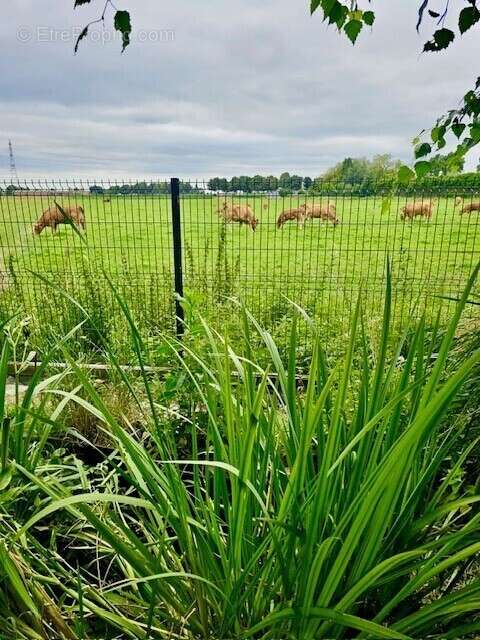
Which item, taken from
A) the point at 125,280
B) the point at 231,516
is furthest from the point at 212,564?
the point at 125,280

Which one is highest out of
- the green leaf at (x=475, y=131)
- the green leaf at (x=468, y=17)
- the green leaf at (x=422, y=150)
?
the green leaf at (x=468, y=17)

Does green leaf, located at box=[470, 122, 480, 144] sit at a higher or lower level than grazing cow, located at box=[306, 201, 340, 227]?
higher

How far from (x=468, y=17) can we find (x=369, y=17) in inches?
10.9

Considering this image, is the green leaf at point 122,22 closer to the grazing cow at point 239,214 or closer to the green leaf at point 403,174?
the green leaf at point 403,174

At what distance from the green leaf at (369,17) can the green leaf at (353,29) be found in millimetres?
23

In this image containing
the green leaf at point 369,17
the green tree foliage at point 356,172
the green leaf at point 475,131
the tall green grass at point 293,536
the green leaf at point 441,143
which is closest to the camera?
the tall green grass at point 293,536

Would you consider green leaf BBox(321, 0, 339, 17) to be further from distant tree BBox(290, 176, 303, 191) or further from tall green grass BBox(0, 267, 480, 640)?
distant tree BBox(290, 176, 303, 191)

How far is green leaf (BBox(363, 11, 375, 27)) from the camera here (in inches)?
51.9

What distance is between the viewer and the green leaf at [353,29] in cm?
134

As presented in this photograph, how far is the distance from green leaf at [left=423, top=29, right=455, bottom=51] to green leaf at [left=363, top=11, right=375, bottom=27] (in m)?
0.18

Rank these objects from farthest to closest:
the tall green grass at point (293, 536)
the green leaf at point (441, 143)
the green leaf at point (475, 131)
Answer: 1. the green leaf at point (441, 143)
2. the green leaf at point (475, 131)
3. the tall green grass at point (293, 536)

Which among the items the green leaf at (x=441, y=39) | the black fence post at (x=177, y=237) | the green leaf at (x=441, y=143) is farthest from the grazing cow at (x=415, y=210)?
the green leaf at (x=441, y=39)

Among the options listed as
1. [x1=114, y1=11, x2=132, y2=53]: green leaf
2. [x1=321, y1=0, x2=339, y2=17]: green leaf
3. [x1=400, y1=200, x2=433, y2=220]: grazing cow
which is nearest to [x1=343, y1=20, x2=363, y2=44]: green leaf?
[x1=321, y1=0, x2=339, y2=17]: green leaf

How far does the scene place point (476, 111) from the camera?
1482mm
